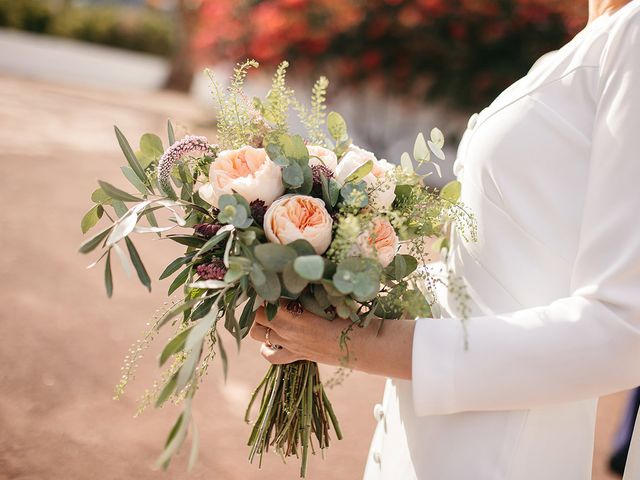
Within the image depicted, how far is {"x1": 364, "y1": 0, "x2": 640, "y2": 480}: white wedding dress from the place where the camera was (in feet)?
3.81

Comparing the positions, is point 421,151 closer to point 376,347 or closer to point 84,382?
point 376,347

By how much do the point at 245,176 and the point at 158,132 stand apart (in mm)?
9836

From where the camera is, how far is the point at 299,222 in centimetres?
129

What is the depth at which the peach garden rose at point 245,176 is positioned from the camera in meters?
1.34

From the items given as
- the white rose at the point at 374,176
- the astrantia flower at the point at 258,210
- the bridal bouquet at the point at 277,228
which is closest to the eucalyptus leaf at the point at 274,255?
the bridal bouquet at the point at 277,228

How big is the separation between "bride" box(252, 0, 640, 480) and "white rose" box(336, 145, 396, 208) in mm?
188

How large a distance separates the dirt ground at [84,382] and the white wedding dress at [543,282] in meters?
1.93

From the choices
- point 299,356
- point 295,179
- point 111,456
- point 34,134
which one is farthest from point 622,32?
point 34,134

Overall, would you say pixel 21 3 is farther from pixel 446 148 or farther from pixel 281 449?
pixel 281 449

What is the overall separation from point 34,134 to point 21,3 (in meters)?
20.1

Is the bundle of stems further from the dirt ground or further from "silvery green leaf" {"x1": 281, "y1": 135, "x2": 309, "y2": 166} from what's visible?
the dirt ground

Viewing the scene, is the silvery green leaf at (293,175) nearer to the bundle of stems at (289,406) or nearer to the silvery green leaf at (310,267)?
the silvery green leaf at (310,267)

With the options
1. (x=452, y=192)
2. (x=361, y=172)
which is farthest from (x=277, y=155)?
(x=452, y=192)

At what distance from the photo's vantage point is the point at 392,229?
1357mm
